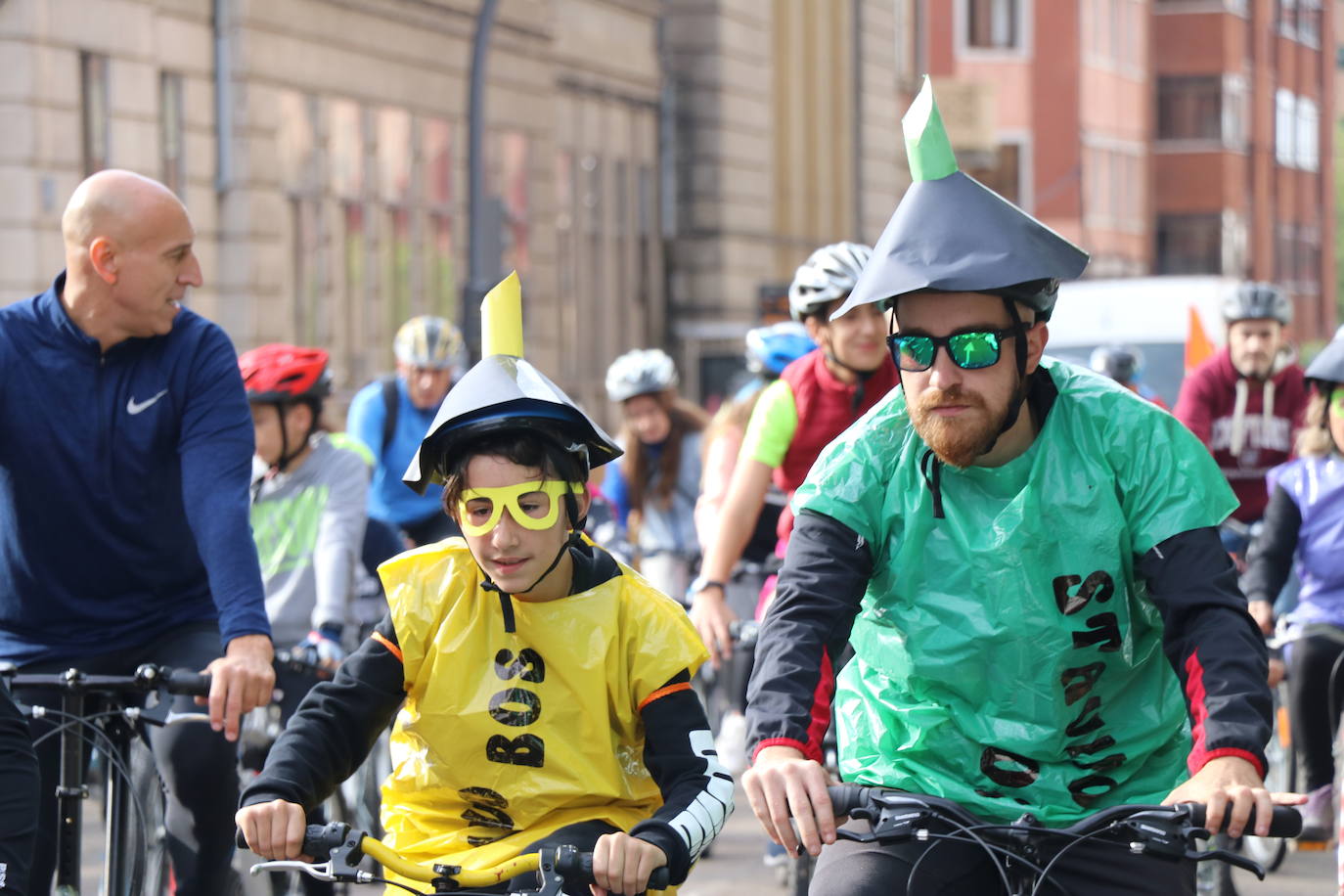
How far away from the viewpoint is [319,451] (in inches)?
328

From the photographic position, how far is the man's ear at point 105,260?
5562 millimetres

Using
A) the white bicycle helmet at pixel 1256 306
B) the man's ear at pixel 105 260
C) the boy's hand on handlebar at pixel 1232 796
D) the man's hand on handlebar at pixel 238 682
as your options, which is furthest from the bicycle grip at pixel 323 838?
the white bicycle helmet at pixel 1256 306

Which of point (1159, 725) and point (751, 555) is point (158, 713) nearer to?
point (1159, 725)

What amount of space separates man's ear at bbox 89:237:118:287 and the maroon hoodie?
20.4 ft

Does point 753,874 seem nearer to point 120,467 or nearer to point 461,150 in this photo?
point 120,467

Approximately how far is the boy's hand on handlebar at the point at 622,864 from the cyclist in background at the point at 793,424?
3.18 m

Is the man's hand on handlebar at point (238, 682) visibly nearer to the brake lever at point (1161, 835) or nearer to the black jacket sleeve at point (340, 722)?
the black jacket sleeve at point (340, 722)

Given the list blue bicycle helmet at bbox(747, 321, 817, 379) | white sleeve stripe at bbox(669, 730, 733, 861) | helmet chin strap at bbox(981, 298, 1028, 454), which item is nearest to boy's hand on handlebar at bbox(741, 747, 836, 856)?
white sleeve stripe at bbox(669, 730, 733, 861)

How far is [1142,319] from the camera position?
21656 millimetres

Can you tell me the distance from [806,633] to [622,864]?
1.67 feet

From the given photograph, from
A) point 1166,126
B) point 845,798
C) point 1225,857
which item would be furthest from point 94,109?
point 1166,126

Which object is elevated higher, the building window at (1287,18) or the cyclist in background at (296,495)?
the building window at (1287,18)

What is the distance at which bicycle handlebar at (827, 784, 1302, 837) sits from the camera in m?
3.73

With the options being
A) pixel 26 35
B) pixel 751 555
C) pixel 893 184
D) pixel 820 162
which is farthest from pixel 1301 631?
pixel 893 184
